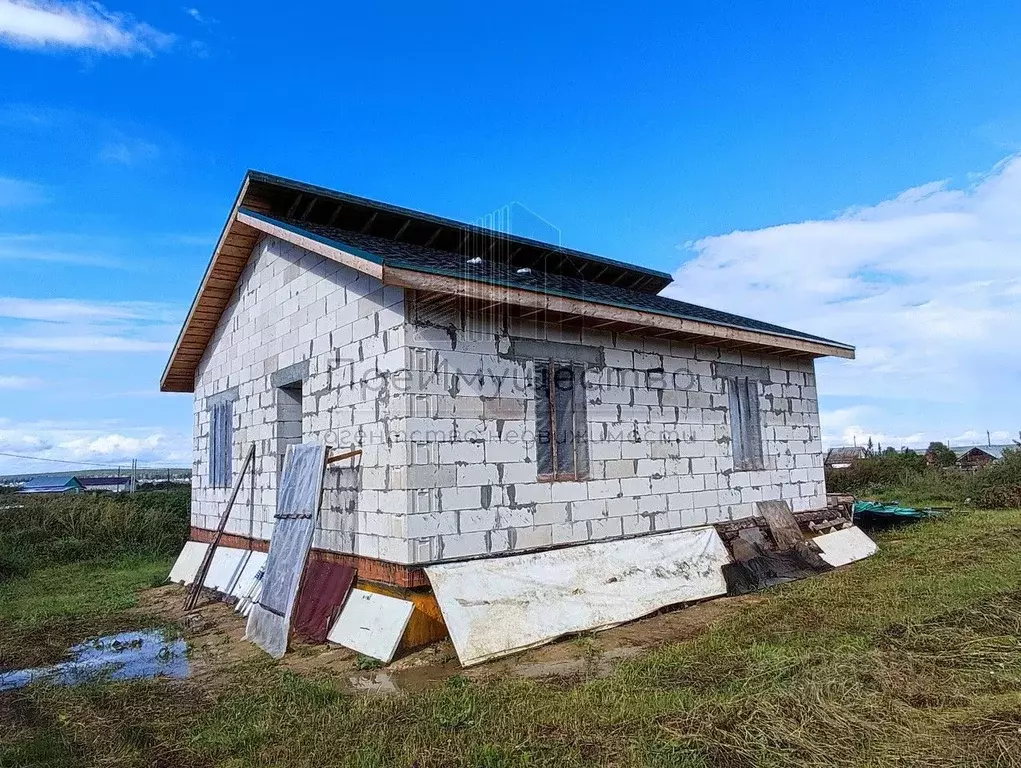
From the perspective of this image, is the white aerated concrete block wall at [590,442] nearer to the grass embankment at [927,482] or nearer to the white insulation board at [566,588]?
the white insulation board at [566,588]

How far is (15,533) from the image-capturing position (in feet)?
55.4

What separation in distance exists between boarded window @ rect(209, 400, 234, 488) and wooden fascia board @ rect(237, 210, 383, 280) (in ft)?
11.6

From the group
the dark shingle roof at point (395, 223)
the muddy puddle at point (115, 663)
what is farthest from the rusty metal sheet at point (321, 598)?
the dark shingle roof at point (395, 223)

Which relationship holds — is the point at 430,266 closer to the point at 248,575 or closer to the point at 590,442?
the point at 590,442

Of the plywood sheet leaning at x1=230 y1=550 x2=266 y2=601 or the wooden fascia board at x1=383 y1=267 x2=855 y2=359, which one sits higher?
the wooden fascia board at x1=383 y1=267 x2=855 y2=359

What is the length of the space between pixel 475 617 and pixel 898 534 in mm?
11209

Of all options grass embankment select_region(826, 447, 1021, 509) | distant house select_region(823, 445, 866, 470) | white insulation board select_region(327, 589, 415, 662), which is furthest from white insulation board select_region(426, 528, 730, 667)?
distant house select_region(823, 445, 866, 470)

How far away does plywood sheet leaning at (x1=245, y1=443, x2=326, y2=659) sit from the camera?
784 centimetres

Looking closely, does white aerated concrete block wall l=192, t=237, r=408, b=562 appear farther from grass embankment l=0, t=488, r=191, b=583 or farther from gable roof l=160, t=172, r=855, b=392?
grass embankment l=0, t=488, r=191, b=583

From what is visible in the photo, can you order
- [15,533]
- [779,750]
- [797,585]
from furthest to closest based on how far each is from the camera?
[15,533]
[797,585]
[779,750]

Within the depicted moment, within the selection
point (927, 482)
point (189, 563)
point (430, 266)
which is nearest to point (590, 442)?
point (430, 266)

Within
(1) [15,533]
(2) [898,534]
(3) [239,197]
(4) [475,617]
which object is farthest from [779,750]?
(1) [15,533]

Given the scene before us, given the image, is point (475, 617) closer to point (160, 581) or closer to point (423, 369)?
point (423, 369)

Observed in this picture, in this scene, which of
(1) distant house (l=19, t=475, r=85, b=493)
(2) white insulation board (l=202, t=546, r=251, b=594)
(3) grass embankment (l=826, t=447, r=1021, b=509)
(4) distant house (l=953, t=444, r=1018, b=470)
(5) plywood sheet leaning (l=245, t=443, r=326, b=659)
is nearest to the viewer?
(5) plywood sheet leaning (l=245, t=443, r=326, b=659)
